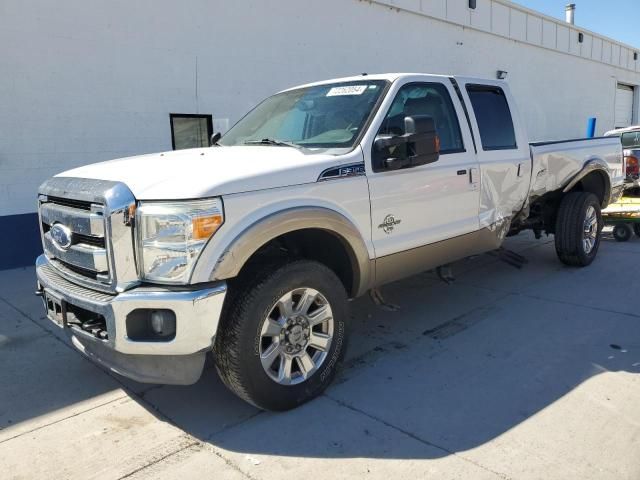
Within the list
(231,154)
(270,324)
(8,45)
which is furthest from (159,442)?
(8,45)

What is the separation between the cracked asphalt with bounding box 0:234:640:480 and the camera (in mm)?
2746

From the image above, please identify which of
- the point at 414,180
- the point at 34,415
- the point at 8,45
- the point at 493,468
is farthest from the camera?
the point at 8,45

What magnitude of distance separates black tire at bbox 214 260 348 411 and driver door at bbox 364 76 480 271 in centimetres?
70

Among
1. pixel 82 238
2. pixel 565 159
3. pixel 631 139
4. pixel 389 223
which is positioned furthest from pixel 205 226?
pixel 631 139

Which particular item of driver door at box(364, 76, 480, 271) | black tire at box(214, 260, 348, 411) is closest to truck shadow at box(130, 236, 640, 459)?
black tire at box(214, 260, 348, 411)

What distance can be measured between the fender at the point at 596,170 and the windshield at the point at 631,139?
14.6 ft

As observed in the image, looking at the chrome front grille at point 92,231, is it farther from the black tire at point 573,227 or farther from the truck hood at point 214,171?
the black tire at point 573,227

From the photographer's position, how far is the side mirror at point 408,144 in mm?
3539

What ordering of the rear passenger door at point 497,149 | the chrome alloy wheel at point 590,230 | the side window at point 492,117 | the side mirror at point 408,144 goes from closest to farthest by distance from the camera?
the side mirror at point 408,144 → the rear passenger door at point 497,149 → the side window at point 492,117 → the chrome alloy wheel at point 590,230

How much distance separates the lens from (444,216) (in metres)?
4.21

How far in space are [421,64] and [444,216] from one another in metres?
10.1

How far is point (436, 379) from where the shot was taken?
363cm

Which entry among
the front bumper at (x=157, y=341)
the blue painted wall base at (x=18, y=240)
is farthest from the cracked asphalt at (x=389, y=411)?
the blue painted wall base at (x=18, y=240)

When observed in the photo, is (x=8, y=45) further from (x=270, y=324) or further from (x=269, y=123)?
(x=270, y=324)
